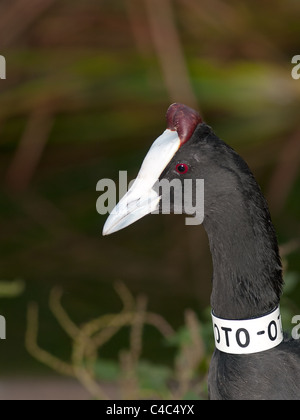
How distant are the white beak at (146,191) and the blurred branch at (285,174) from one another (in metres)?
2.21

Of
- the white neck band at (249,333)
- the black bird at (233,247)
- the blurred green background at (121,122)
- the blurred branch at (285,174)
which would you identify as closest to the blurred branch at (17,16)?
the blurred green background at (121,122)

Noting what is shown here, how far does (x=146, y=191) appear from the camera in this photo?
1.46 m

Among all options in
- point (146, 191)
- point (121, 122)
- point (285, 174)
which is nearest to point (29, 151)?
point (121, 122)

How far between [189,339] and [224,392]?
612mm

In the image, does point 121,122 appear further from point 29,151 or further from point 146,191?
point 146,191

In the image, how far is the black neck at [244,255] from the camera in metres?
1.46

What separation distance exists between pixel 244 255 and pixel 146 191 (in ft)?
0.62

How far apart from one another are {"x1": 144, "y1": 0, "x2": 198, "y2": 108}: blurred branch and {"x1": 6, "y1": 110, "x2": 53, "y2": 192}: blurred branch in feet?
2.38

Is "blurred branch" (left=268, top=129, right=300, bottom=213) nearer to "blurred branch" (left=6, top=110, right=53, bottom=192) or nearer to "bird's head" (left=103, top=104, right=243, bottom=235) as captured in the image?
"blurred branch" (left=6, top=110, right=53, bottom=192)

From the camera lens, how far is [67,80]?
11.1ft

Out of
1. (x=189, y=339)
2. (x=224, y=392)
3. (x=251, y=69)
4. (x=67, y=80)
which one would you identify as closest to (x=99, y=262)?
(x=67, y=80)

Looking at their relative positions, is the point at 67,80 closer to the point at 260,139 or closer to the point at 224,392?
the point at 260,139

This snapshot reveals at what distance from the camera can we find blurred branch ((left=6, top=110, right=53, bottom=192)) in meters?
3.84

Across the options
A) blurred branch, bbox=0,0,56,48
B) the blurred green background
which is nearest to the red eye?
the blurred green background
